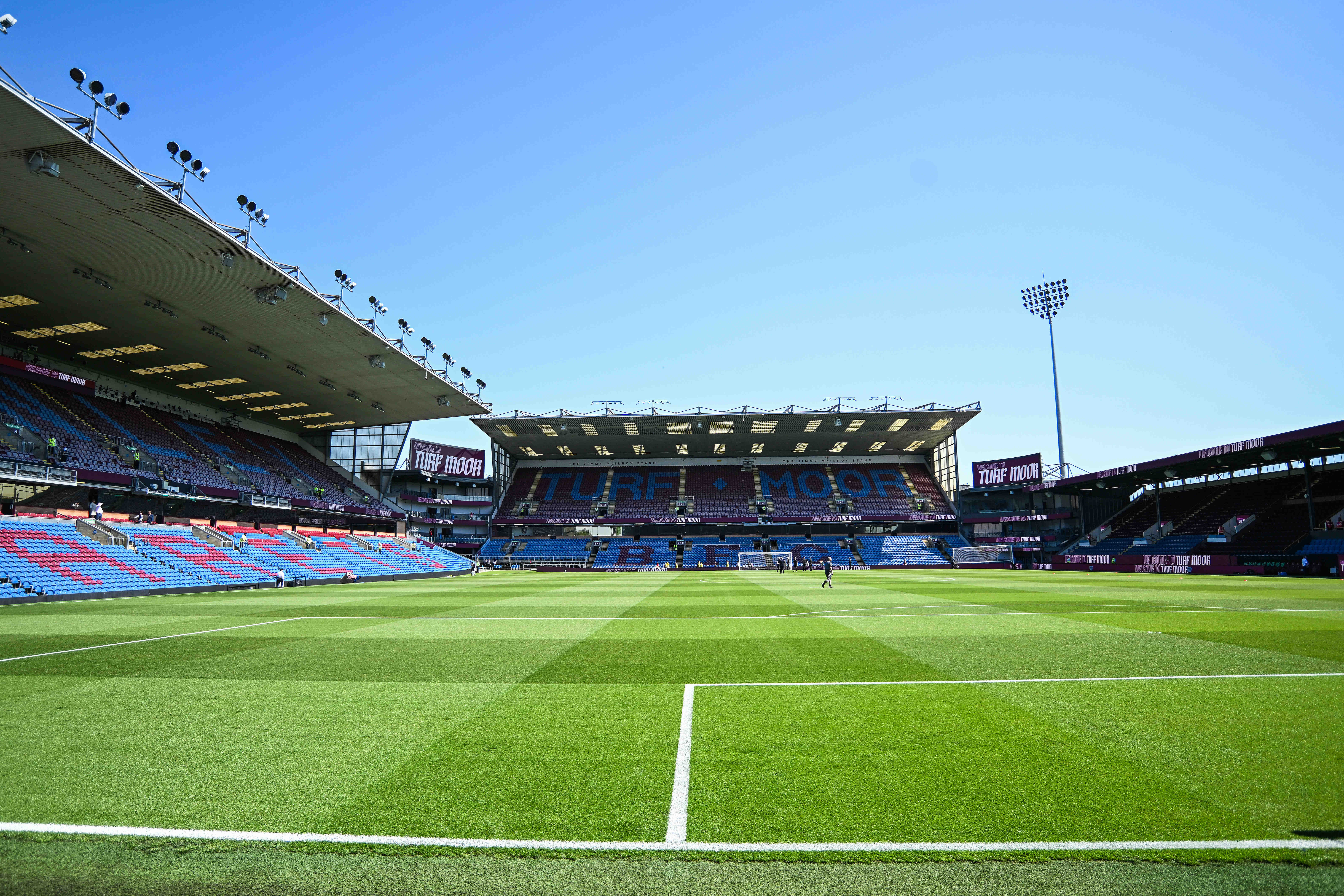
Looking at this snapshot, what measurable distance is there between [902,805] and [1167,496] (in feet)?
220

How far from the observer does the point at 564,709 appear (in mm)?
6918

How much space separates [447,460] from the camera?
239ft

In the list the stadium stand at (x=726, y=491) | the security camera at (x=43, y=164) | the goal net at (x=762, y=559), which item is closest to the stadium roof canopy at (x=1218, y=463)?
the stadium stand at (x=726, y=491)

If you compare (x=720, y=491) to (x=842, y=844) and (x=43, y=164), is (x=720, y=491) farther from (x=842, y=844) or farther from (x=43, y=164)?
(x=842, y=844)

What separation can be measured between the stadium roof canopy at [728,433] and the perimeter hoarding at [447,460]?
11.9ft

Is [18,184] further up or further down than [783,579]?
further up

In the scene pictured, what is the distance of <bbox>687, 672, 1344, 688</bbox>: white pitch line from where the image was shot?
7.96 meters

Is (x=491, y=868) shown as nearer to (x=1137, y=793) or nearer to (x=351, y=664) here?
(x=1137, y=793)

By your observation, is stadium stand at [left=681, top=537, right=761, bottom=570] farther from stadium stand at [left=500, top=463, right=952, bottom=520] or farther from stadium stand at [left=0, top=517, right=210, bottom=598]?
stadium stand at [left=0, top=517, right=210, bottom=598]

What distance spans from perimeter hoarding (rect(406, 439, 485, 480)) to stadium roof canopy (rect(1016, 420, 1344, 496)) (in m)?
60.3

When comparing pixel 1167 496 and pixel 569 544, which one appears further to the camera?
pixel 569 544

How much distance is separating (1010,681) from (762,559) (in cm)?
5861

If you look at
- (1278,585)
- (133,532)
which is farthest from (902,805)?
(133,532)

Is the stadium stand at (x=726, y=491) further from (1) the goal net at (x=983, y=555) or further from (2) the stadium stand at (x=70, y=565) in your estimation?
(2) the stadium stand at (x=70, y=565)
